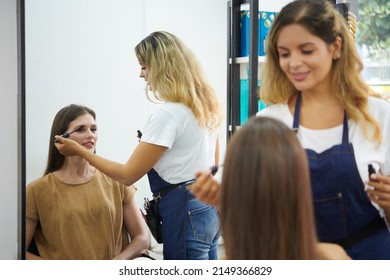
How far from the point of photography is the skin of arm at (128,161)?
184 cm

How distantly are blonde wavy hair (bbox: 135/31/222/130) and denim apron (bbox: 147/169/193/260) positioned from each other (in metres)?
0.25

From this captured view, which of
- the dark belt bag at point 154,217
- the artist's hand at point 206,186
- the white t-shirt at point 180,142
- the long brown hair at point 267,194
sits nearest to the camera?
the long brown hair at point 267,194

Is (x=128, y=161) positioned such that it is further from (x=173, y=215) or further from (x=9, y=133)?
(x=9, y=133)

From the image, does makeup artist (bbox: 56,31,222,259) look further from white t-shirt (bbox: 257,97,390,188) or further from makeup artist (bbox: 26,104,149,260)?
white t-shirt (bbox: 257,97,390,188)

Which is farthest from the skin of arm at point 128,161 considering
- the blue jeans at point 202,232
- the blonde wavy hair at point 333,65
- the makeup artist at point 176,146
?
the blonde wavy hair at point 333,65

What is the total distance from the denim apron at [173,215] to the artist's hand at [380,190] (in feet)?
2.08

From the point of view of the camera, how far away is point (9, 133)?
2131 mm

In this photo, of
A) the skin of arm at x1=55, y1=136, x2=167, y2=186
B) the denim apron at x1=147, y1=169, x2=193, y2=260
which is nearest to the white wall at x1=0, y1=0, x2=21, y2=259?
the skin of arm at x1=55, y1=136, x2=167, y2=186

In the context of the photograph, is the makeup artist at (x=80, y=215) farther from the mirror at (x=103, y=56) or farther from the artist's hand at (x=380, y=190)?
the artist's hand at (x=380, y=190)

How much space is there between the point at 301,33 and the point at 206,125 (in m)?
0.54

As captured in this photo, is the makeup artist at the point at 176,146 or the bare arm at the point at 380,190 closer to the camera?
the bare arm at the point at 380,190

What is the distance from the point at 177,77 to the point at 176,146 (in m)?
0.24

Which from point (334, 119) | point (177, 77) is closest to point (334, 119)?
point (334, 119)

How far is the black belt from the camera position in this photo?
1.52 meters
